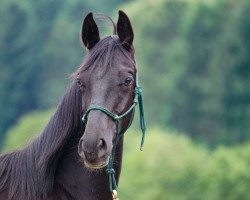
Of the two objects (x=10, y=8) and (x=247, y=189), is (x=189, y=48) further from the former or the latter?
(x=247, y=189)

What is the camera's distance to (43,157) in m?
9.09

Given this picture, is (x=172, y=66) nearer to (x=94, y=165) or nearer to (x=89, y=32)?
(x=89, y=32)

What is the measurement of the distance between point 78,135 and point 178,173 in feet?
158

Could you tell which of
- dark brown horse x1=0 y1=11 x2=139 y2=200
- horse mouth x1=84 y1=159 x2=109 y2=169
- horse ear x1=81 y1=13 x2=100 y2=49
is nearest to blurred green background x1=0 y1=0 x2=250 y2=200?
horse ear x1=81 y1=13 x2=100 y2=49

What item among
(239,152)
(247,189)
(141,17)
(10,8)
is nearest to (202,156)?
(239,152)

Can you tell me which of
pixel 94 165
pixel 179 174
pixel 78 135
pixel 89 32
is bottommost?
pixel 94 165

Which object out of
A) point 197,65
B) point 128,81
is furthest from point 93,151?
point 197,65

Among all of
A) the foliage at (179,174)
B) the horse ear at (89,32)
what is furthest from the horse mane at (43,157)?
the foliage at (179,174)

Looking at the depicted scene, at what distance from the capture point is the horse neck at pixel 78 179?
917 cm

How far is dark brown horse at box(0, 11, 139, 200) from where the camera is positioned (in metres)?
8.98

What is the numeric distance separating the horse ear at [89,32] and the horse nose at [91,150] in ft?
4.06

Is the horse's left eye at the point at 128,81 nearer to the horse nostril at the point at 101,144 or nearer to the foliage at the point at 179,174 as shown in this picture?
the horse nostril at the point at 101,144

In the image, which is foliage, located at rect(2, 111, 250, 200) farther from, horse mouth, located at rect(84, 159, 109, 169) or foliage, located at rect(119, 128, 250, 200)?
horse mouth, located at rect(84, 159, 109, 169)

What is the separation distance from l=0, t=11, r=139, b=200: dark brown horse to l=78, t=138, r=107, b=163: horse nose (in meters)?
0.20
